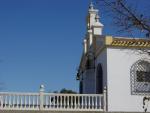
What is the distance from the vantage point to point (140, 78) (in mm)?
21578

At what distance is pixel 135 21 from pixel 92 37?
19.3m

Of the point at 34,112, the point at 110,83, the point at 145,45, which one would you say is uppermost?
the point at 145,45

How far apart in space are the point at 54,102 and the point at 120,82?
3.31m

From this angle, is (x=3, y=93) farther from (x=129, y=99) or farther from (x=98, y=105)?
(x=129, y=99)

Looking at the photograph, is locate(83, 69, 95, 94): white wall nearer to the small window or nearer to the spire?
the spire

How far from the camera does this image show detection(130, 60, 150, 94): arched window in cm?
2150

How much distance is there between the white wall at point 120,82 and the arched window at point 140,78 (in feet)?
0.61

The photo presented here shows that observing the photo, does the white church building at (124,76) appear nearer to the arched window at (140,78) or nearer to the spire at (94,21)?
the arched window at (140,78)

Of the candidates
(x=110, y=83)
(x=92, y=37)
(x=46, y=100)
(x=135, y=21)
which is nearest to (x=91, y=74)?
(x=92, y=37)

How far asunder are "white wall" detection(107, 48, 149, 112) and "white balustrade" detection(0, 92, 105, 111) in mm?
681

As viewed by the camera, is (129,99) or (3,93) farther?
(129,99)

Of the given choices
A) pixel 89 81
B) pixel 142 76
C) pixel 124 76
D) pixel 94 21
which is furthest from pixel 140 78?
pixel 94 21

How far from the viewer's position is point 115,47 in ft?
71.2

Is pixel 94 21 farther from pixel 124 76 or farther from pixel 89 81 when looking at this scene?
pixel 124 76
